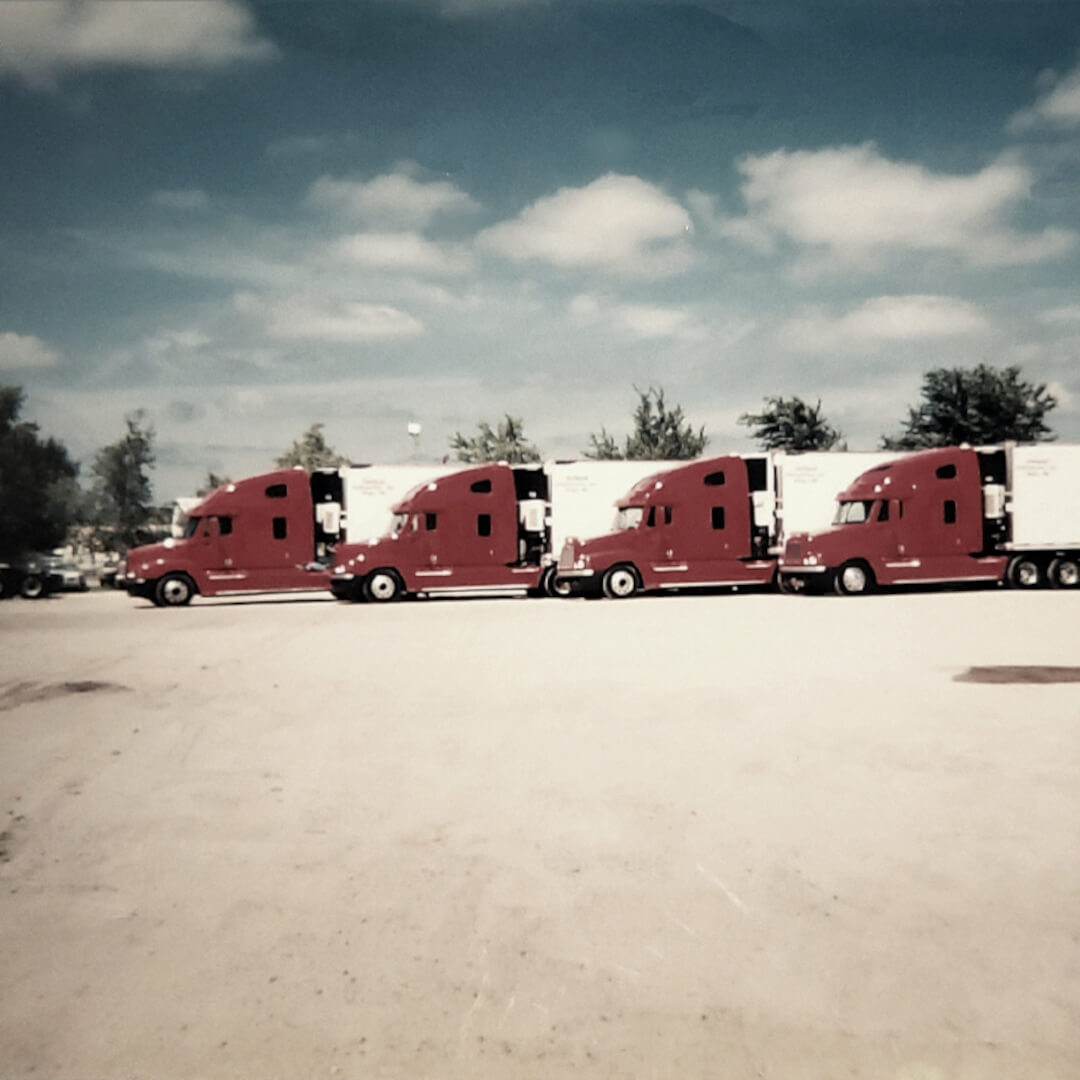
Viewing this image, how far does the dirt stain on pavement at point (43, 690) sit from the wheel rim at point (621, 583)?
1452 cm

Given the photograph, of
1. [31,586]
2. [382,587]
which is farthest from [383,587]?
[31,586]

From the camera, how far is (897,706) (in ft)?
26.9

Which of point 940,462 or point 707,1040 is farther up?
point 940,462

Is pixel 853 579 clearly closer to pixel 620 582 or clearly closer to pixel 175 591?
pixel 620 582

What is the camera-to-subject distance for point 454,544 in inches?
956

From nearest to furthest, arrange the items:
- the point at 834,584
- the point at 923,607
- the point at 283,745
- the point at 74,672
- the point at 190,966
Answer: the point at 190,966
the point at 283,745
the point at 74,672
the point at 923,607
the point at 834,584

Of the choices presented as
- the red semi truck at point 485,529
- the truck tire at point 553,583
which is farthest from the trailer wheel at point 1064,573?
the truck tire at point 553,583

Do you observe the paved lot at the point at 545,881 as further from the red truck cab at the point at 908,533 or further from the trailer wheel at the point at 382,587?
the trailer wheel at the point at 382,587

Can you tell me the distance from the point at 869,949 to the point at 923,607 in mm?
16271

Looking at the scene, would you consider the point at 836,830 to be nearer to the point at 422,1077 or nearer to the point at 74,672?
the point at 422,1077

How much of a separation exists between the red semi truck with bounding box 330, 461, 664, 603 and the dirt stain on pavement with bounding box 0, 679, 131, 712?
13.3 m

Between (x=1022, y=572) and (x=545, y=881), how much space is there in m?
22.8

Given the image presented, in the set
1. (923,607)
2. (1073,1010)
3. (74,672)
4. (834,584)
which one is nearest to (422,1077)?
(1073,1010)

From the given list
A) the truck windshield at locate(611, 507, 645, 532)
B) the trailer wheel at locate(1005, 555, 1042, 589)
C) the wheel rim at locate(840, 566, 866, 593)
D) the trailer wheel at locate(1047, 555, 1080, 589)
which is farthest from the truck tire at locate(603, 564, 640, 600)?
the trailer wheel at locate(1047, 555, 1080, 589)
